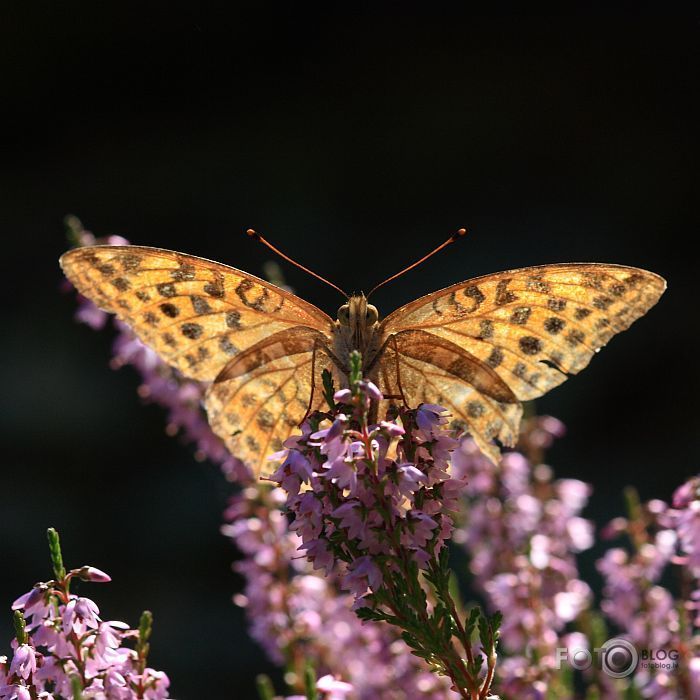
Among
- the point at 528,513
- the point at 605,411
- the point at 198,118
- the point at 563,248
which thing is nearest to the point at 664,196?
the point at 563,248

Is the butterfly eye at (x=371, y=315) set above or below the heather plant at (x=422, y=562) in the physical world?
above

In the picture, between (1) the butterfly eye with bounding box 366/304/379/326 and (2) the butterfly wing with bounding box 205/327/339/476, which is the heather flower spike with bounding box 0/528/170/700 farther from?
(1) the butterfly eye with bounding box 366/304/379/326

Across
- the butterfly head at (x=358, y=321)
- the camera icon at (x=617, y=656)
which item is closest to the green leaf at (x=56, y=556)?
the butterfly head at (x=358, y=321)

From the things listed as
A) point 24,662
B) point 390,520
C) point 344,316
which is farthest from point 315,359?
point 24,662

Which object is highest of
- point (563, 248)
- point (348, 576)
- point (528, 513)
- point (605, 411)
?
point (563, 248)

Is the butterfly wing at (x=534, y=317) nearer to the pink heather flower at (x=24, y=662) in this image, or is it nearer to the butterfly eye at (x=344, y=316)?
the butterfly eye at (x=344, y=316)

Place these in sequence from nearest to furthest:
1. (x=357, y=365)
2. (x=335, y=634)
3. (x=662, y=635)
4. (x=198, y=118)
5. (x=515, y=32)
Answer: (x=357, y=365), (x=662, y=635), (x=335, y=634), (x=515, y=32), (x=198, y=118)

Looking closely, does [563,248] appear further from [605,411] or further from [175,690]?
[175,690]
